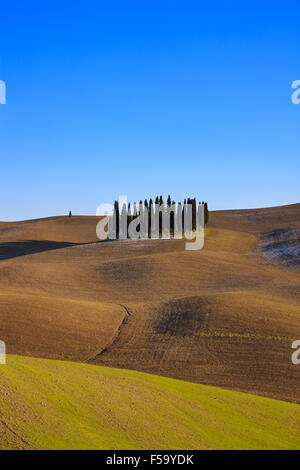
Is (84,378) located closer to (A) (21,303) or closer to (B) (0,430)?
(B) (0,430)

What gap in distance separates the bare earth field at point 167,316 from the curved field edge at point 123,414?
3.43 metres

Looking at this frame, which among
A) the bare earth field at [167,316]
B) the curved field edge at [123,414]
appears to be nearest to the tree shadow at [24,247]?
the bare earth field at [167,316]

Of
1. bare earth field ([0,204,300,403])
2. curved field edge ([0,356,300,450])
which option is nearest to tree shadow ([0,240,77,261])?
bare earth field ([0,204,300,403])

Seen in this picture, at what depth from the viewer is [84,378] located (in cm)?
1430

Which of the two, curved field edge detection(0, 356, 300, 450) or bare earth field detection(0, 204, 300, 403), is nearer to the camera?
curved field edge detection(0, 356, 300, 450)

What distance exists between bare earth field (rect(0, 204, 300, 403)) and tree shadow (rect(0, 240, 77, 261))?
6633 millimetres

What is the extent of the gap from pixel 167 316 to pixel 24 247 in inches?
1569

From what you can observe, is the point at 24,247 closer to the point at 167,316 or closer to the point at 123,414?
the point at 167,316

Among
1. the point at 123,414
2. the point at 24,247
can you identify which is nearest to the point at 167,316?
the point at 123,414

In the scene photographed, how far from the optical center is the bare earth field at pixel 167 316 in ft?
65.5

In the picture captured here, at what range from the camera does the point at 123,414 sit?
11.7 m

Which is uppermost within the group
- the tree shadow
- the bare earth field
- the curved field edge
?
the tree shadow

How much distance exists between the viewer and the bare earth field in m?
20.0

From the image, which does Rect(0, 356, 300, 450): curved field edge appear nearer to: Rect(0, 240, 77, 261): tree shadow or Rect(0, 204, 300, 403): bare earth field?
Rect(0, 204, 300, 403): bare earth field
